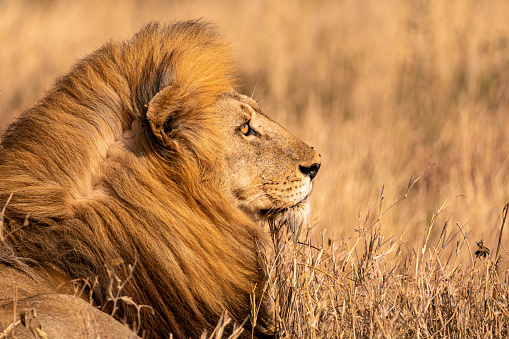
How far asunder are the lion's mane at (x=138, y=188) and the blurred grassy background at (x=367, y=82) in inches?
52.6

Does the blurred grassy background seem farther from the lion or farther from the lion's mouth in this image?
the lion

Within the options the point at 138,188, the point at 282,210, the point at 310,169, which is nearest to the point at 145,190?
the point at 138,188

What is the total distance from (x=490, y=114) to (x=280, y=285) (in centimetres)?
474

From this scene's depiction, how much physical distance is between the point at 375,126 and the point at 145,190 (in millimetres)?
4952

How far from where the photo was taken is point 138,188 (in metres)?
2.93

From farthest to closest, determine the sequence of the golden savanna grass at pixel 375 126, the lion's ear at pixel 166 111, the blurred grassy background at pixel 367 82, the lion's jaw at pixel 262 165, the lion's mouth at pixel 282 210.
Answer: the blurred grassy background at pixel 367 82 < the lion's mouth at pixel 282 210 < the lion's jaw at pixel 262 165 < the golden savanna grass at pixel 375 126 < the lion's ear at pixel 166 111

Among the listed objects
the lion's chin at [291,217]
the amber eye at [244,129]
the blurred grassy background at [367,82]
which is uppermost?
the blurred grassy background at [367,82]

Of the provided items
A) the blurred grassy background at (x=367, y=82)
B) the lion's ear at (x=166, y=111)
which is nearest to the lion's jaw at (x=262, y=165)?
the lion's ear at (x=166, y=111)

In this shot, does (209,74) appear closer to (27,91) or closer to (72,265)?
(72,265)

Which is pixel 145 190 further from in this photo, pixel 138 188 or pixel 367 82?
pixel 367 82

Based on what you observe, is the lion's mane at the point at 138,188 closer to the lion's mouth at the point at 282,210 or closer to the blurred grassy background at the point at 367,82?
the lion's mouth at the point at 282,210

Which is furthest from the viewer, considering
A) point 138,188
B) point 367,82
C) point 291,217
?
point 367,82

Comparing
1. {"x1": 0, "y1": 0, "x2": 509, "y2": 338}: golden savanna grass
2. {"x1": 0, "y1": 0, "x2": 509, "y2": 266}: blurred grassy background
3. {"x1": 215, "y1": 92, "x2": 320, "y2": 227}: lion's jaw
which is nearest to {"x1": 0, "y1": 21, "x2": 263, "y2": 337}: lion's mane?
{"x1": 215, "y1": 92, "x2": 320, "y2": 227}: lion's jaw

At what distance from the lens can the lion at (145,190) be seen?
9.12ft
